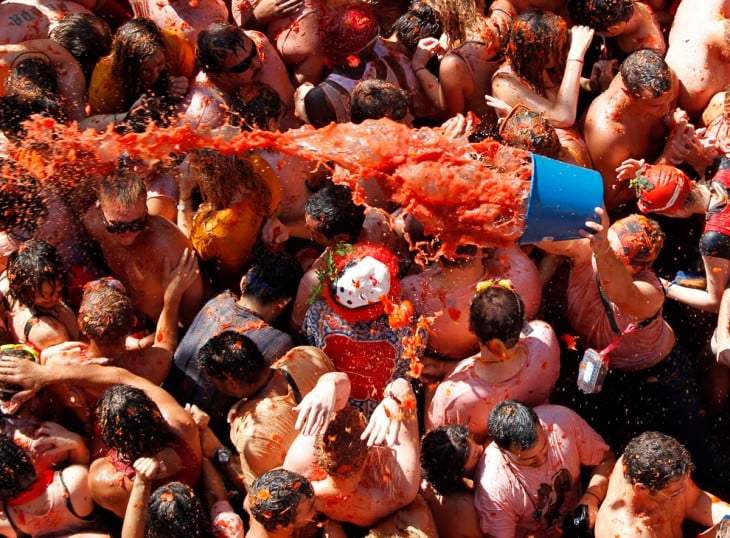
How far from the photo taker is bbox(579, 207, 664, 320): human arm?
501 centimetres

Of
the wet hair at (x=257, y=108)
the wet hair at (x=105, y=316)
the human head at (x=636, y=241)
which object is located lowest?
the wet hair at (x=105, y=316)

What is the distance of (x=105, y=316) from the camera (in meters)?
5.50

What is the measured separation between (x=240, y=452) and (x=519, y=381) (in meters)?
1.51

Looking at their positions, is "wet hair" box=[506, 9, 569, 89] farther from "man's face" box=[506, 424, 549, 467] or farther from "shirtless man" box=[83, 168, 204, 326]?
"man's face" box=[506, 424, 549, 467]

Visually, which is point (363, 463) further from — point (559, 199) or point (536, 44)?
point (536, 44)

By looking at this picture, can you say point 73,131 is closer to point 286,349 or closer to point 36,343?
point 36,343

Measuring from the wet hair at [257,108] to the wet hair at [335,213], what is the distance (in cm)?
85

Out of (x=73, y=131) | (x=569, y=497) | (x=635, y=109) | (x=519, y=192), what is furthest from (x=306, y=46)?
(x=569, y=497)

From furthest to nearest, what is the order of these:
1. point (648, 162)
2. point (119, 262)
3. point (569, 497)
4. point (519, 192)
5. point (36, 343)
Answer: point (648, 162) → point (119, 262) → point (36, 343) → point (569, 497) → point (519, 192)

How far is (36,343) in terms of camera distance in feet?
18.7

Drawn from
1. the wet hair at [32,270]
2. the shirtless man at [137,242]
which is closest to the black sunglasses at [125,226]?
the shirtless man at [137,242]

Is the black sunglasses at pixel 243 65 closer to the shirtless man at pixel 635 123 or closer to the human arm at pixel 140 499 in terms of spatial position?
the shirtless man at pixel 635 123

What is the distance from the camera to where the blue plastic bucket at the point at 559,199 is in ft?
16.0

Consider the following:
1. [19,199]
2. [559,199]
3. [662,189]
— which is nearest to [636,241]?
[662,189]
